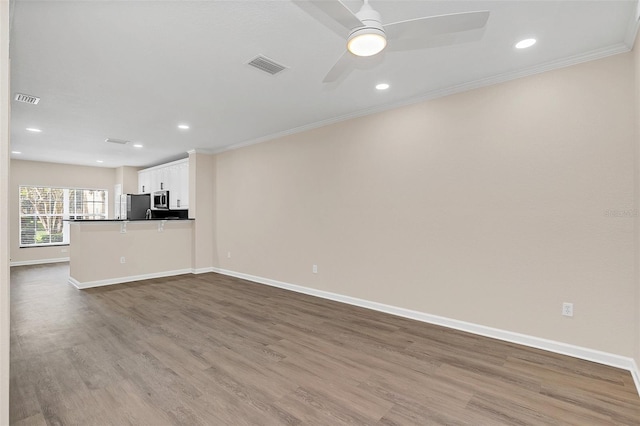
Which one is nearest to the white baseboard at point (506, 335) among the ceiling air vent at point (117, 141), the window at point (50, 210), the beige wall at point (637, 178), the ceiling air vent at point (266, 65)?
the beige wall at point (637, 178)

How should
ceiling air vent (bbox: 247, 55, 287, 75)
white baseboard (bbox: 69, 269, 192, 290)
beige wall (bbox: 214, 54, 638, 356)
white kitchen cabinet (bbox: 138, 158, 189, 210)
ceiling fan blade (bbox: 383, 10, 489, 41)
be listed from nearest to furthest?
ceiling fan blade (bbox: 383, 10, 489, 41) < beige wall (bbox: 214, 54, 638, 356) < ceiling air vent (bbox: 247, 55, 287, 75) < white baseboard (bbox: 69, 269, 192, 290) < white kitchen cabinet (bbox: 138, 158, 189, 210)

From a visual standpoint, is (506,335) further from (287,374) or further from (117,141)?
(117,141)

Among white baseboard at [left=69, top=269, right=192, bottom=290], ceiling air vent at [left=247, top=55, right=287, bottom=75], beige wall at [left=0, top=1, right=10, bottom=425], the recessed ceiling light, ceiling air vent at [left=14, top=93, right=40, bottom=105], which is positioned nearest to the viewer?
beige wall at [left=0, top=1, right=10, bottom=425]

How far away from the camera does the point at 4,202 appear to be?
3.76ft

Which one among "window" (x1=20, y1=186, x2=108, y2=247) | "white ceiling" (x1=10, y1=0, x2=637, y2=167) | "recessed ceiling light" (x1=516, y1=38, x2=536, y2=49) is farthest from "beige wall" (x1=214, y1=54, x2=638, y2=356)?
"window" (x1=20, y1=186, x2=108, y2=247)

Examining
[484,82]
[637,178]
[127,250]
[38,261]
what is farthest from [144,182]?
[637,178]

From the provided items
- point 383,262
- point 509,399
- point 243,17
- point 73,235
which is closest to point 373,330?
point 383,262

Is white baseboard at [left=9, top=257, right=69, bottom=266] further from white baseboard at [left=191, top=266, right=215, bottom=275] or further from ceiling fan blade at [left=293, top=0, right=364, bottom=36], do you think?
ceiling fan blade at [left=293, top=0, right=364, bottom=36]

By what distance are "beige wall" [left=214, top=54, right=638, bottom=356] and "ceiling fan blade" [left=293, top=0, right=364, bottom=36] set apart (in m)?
2.19

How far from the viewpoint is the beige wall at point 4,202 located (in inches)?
43.7

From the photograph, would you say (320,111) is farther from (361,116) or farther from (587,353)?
(587,353)

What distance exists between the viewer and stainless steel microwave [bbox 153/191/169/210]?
748 cm

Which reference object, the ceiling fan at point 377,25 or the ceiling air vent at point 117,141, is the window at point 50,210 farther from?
the ceiling fan at point 377,25

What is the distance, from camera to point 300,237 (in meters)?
5.00
